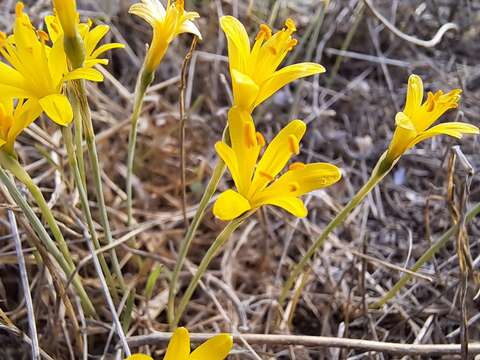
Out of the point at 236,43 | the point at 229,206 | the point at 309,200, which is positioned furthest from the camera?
the point at 309,200

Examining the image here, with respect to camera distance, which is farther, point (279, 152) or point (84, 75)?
point (279, 152)

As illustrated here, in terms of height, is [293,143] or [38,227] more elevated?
[293,143]

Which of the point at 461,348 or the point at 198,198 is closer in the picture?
the point at 461,348

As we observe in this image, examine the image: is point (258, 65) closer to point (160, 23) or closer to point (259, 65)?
point (259, 65)

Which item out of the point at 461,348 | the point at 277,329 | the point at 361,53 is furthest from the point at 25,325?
the point at 361,53

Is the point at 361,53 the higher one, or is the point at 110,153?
the point at 361,53

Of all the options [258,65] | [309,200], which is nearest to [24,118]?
[258,65]

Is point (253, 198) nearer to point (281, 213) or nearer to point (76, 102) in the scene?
point (76, 102)

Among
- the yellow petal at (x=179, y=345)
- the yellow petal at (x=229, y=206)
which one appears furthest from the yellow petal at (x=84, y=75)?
the yellow petal at (x=179, y=345)
